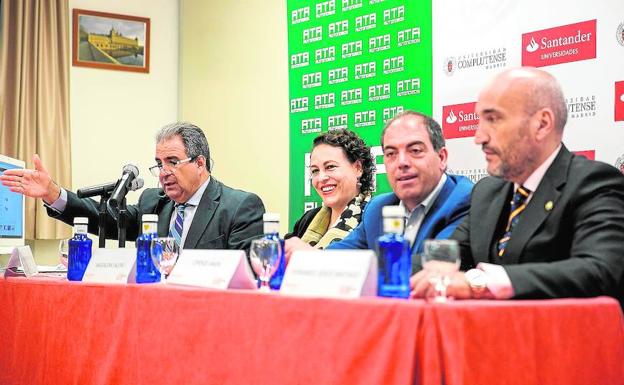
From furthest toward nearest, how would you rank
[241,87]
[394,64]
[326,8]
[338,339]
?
[241,87], [326,8], [394,64], [338,339]

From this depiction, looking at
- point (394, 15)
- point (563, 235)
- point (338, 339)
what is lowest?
point (338, 339)

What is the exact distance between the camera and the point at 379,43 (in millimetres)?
4430

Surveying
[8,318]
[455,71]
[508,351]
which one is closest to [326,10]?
[455,71]

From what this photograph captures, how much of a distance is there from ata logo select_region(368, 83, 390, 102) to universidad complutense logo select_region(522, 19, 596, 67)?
3.25 feet

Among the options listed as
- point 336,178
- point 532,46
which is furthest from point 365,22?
point 532,46

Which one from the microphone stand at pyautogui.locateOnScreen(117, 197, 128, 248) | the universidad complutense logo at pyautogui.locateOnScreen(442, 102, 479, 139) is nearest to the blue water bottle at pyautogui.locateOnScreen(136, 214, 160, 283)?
the microphone stand at pyautogui.locateOnScreen(117, 197, 128, 248)

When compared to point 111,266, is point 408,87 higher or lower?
higher

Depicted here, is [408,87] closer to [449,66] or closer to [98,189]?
[449,66]

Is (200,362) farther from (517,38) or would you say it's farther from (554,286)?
(517,38)

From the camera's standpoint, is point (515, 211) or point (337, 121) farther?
point (337, 121)

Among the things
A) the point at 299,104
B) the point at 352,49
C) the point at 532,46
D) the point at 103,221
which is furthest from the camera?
the point at 299,104

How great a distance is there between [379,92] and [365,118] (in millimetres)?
183

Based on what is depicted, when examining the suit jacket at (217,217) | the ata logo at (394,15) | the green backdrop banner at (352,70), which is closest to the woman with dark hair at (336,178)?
the suit jacket at (217,217)

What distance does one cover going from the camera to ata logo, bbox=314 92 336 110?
15.6 feet
